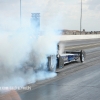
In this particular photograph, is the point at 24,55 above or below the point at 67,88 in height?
above

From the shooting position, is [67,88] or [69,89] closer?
[69,89]

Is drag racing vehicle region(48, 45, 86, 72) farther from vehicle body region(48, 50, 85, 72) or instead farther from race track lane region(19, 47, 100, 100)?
race track lane region(19, 47, 100, 100)

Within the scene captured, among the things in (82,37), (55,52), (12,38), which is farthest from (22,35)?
(82,37)

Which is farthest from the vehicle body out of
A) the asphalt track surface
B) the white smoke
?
the asphalt track surface

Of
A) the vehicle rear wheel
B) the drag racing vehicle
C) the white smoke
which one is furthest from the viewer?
the drag racing vehicle

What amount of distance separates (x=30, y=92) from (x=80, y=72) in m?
5.33

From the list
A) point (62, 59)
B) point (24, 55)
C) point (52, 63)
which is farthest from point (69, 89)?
point (62, 59)

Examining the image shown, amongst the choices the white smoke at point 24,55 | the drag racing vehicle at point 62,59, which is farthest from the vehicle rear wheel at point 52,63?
the white smoke at point 24,55

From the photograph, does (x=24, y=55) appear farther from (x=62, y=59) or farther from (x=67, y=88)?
(x=62, y=59)

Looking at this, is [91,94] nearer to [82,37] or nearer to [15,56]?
[15,56]

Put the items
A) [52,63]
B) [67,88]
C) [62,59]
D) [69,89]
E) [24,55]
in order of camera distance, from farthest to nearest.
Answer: [62,59]
[52,63]
[24,55]
[67,88]
[69,89]

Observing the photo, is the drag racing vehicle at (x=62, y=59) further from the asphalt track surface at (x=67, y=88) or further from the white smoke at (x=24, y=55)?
the asphalt track surface at (x=67, y=88)

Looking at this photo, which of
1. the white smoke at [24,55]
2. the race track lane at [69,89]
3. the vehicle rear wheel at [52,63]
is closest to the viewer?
the race track lane at [69,89]

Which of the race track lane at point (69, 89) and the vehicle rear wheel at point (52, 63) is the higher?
the vehicle rear wheel at point (52, 63)
